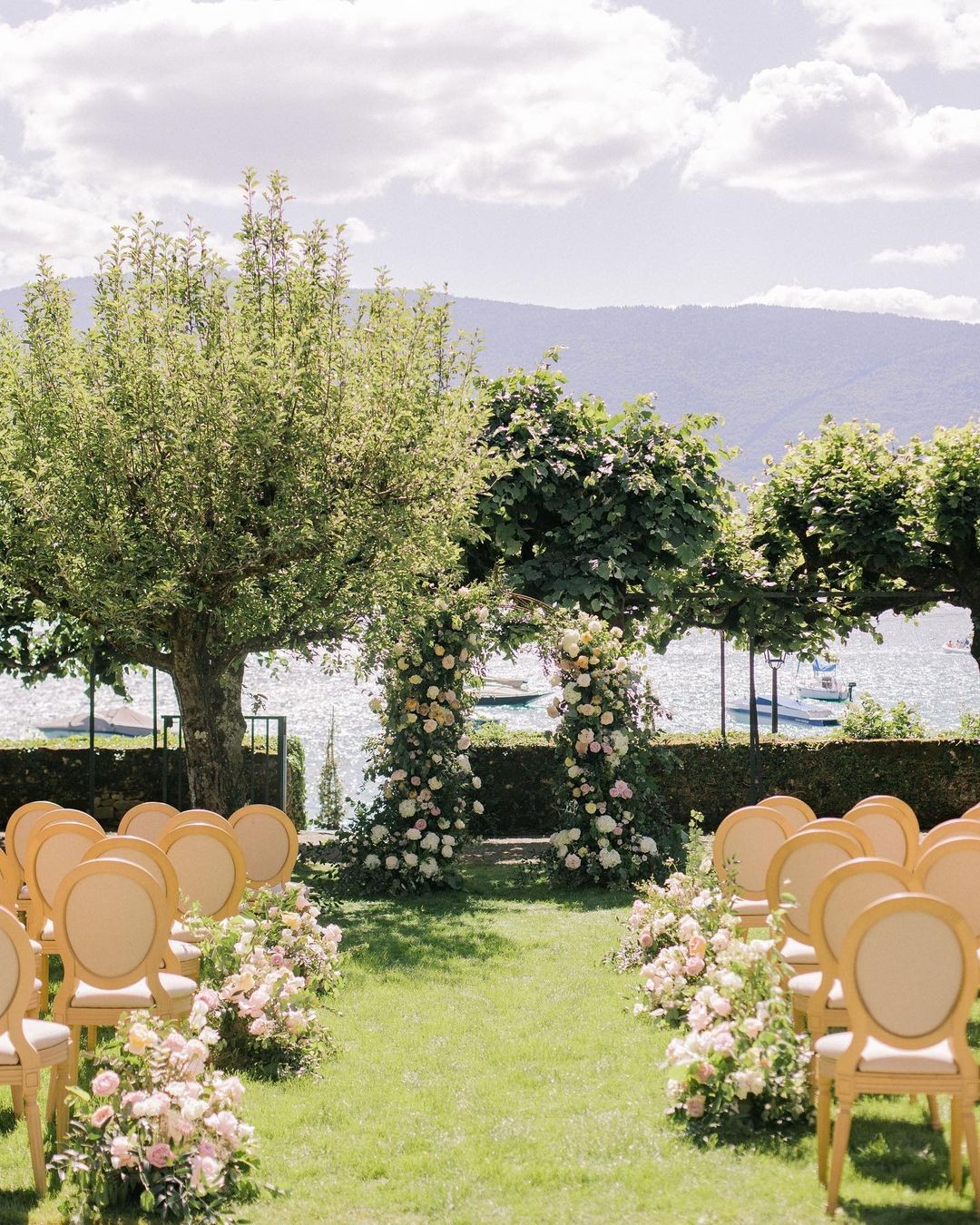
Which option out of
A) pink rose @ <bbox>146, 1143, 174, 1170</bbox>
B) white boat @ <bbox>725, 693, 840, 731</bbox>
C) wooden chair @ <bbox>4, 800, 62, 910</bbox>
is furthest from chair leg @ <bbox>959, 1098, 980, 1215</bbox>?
white boat @ <bbox>725, 693, 840, 731</bbox>

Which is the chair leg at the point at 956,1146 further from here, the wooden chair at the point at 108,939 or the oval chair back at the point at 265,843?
the oval chair back at the point at 265,843

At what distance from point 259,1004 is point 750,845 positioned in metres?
3.05

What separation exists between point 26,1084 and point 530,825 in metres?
11.4

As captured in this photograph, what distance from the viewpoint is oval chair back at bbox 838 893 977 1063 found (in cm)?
416

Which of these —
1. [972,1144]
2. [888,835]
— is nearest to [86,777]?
[888,835]

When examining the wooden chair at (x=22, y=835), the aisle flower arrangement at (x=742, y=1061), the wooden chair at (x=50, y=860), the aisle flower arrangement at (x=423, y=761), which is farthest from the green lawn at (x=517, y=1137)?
the aisle flower arrangement at (x=423, y=761)

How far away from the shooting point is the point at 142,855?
241 inches

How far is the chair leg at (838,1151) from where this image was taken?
4180 mm

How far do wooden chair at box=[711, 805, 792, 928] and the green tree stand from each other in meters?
A: 5.75

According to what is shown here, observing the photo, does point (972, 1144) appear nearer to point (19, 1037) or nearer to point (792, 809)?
point (19, 1037)

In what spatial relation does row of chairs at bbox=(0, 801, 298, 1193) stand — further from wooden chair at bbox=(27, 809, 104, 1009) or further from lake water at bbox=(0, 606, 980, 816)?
lake water at bbox=(0, 606, 980, 816)

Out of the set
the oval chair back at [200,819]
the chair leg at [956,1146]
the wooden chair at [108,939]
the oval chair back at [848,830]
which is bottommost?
the chair leg at [956,1146]

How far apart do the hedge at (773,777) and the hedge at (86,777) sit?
8.44 feet

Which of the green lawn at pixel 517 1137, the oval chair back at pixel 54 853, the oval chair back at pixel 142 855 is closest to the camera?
the green lawn at pixel 517 1137
